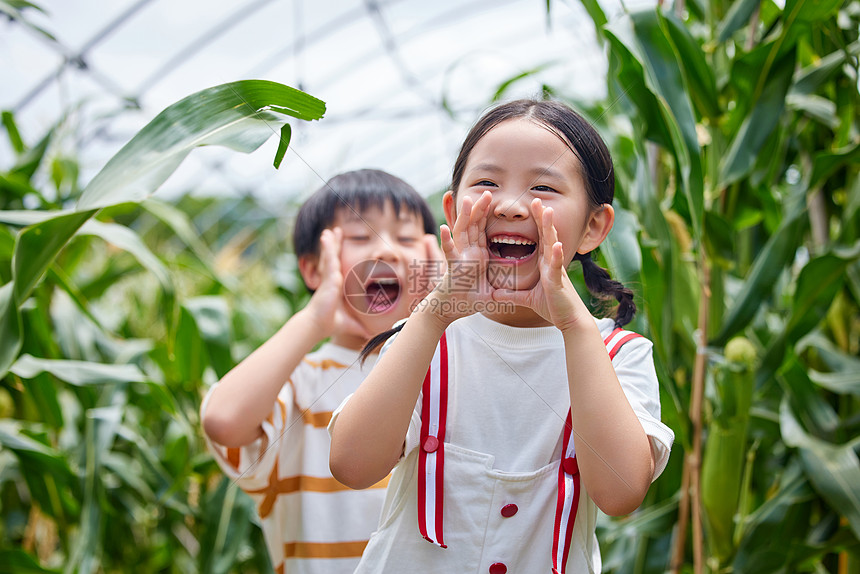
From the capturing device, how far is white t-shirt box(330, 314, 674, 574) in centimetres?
37

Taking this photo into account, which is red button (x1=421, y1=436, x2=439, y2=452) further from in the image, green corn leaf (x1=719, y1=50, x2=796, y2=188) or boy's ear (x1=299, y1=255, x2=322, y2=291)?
green corn leaf (x1=719, y1=50, x2=796, y2=188)

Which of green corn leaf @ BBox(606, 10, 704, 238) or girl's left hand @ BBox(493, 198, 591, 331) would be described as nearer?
girl's left hand @ BBox(493, 198, 591, 331)

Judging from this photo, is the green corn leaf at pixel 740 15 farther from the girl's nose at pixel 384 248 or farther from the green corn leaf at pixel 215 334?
the green corn leaf at pixel 215 334

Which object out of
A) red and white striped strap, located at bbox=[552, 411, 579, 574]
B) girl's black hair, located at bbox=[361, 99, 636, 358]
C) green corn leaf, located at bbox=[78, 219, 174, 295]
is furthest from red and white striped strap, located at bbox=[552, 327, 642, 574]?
green corn leaf, located at bbox=[78, 219, 174, 295]

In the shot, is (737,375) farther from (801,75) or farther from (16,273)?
(16,273)

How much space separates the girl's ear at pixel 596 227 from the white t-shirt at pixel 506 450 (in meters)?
0.05

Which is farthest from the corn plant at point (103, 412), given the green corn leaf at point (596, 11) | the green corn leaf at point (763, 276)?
the green corn leaf at point (763, 276)

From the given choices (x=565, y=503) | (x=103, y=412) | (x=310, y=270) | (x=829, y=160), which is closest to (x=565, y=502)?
(x=565, y=503)

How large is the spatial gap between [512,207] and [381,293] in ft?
0.50

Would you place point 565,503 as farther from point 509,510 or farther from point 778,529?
point 778,529

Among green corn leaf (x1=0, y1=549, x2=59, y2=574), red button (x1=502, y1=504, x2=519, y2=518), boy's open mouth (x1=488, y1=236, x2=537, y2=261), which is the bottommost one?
green corn leaf (x1=0, y1=549, x2=59, y2=574)

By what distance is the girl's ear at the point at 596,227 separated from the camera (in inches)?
14.3

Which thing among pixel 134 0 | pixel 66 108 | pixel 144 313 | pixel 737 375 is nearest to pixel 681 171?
pixel 737 375

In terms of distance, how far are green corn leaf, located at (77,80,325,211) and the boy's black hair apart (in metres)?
0.08
